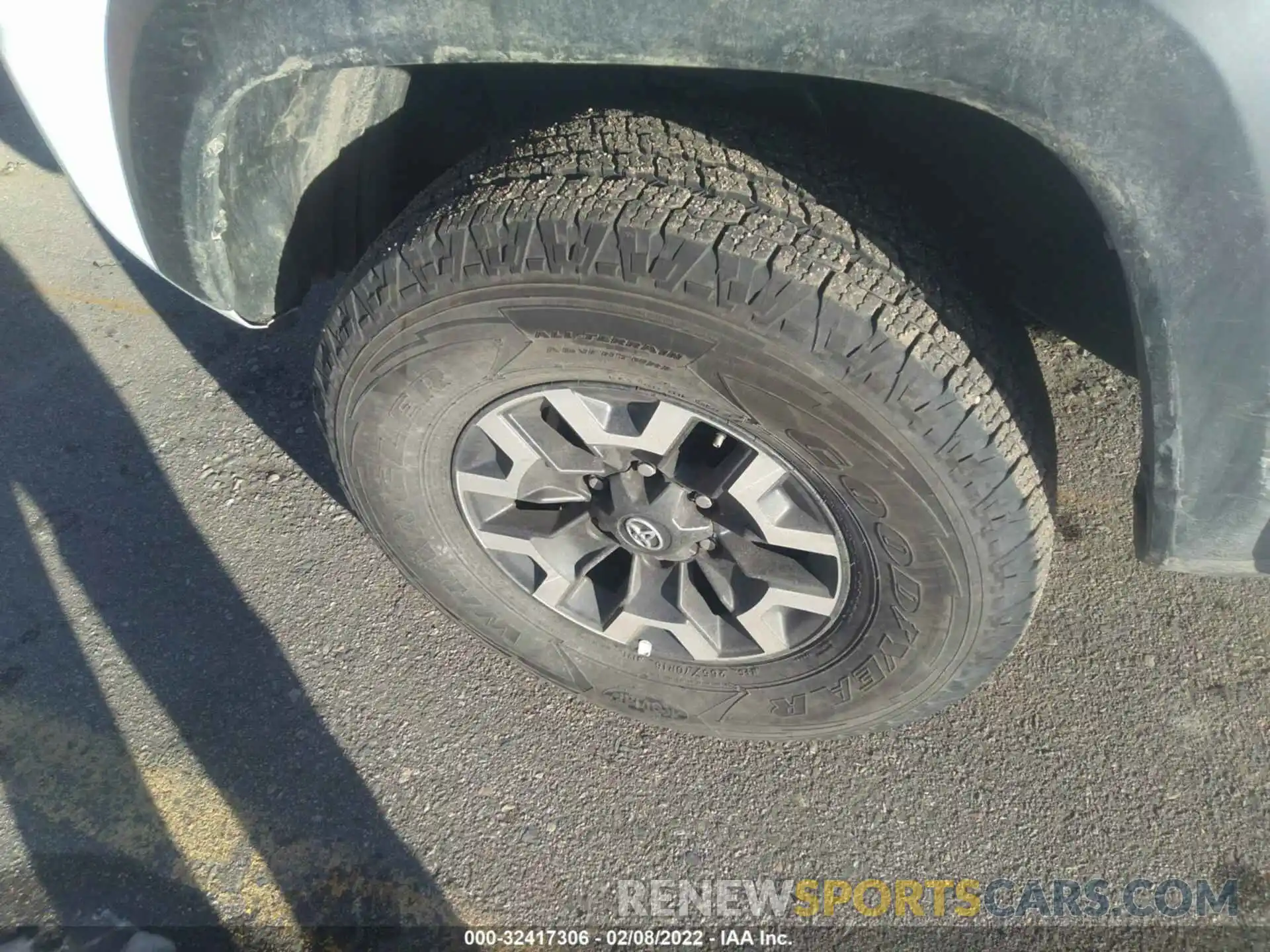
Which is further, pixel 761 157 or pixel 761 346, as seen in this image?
pixel 761 157

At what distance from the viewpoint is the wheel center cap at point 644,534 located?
6.44 ft

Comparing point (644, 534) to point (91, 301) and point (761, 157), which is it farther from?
point (91, 301)

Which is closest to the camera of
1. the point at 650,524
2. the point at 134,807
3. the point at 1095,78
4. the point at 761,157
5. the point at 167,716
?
the point at 1095,78

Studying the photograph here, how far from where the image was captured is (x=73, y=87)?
1695mm

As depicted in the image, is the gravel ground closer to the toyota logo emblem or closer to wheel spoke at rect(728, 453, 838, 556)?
the toyota logo emblem

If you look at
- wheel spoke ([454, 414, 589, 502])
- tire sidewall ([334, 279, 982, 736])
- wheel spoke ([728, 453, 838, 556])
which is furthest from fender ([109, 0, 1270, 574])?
wheel spoke ([454, 414, 589, 502])

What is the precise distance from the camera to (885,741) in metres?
2.32

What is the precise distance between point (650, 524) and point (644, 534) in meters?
0.05

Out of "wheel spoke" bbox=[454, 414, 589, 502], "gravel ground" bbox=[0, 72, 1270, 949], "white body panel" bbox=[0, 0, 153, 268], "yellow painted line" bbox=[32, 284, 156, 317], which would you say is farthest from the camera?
"yellow painted line" bbox=[32, 284, 156, 317]

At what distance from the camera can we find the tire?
1500mm

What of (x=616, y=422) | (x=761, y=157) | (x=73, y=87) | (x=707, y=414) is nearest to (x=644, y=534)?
(x=616, y=422)

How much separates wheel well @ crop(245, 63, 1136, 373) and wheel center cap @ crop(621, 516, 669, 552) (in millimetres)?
823

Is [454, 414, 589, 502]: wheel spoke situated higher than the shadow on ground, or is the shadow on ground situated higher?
[454, 414, 589, 502]: wheel spoke

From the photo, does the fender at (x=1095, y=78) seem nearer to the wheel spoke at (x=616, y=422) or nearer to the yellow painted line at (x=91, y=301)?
the wheel spoke at (x=616, y=422)
